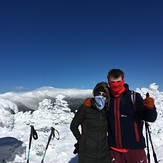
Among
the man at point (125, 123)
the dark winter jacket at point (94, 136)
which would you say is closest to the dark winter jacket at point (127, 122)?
the man at point (125, 123)

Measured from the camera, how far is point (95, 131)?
3.91 metres

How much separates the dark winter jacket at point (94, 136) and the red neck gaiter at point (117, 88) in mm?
424

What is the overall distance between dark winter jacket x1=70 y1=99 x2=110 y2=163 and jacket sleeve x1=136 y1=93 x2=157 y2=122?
641 mm

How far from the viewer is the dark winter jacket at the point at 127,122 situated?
3635 millimetres

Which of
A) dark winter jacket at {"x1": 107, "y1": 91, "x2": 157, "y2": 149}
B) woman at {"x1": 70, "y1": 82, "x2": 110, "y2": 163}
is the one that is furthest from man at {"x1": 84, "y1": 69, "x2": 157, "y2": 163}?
woman at {"x1": 70, "y1": 82, "x2": 110, "y2": 163}

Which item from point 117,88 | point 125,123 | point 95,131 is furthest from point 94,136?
point 117,88

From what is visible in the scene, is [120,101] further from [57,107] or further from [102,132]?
[57,107]

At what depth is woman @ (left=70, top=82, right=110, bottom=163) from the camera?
3.89 metres

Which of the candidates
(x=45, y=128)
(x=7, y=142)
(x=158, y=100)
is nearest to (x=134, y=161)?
(x=7, y=142)

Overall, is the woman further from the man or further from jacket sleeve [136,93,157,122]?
jacket sleeve [136,93,157,122]

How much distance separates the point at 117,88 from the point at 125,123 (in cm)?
60

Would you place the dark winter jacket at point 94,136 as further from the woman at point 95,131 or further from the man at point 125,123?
the man at point 125,123

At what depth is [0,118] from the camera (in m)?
7.20

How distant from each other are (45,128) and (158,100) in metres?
11.2
